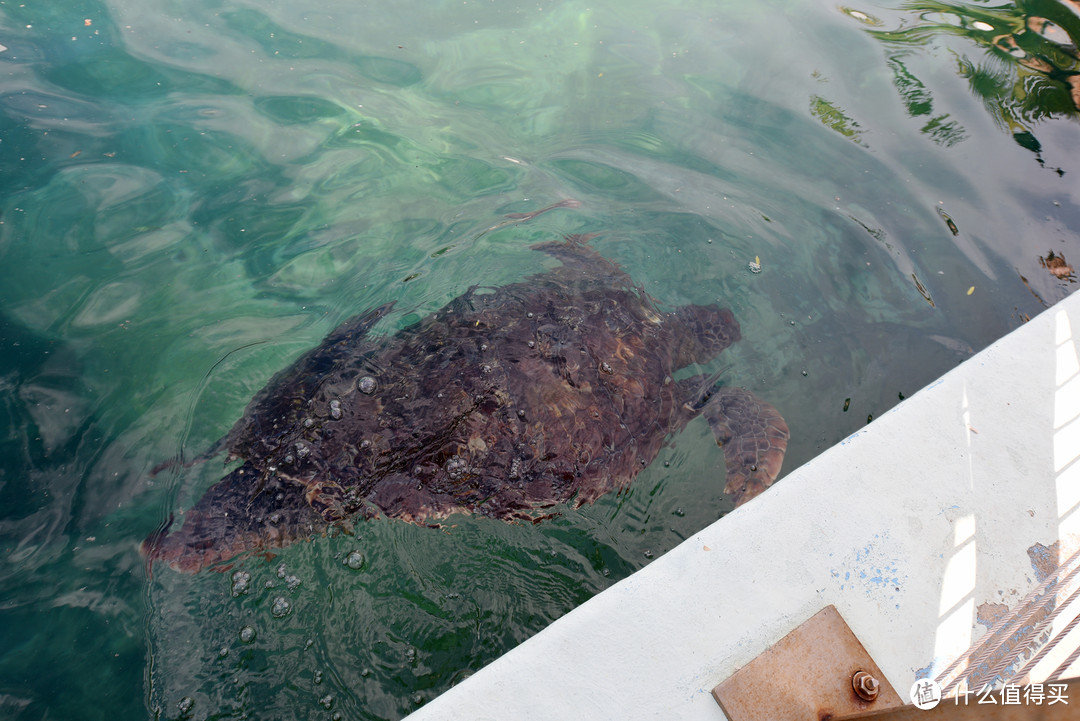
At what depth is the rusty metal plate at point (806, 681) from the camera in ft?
6.39

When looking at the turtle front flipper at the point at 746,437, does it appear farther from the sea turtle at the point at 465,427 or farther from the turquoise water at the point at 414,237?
the turquoise water at the point at 414,237

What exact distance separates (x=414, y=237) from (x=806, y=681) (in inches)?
157

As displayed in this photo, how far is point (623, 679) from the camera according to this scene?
2.00 metres

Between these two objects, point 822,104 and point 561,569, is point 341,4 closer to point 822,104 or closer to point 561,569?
point 822,104

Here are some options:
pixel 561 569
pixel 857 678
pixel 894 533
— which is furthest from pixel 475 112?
pixel 857 678

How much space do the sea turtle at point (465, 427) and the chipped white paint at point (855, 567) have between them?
90 centimetres

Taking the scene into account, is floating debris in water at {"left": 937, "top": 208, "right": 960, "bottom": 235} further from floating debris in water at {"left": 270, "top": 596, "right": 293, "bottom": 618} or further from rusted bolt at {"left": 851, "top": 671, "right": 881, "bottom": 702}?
floating debris in water at {"left": 270, "top": 596, "right": 293, "bottom": 618}

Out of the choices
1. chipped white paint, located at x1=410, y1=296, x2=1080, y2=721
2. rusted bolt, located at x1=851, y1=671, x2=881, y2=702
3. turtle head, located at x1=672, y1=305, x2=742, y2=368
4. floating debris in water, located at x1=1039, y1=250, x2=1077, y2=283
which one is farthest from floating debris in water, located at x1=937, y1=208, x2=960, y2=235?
rusted bolt, located at x1=851, y1=671, x2=881, y2=702

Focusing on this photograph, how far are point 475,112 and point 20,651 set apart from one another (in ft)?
16.9

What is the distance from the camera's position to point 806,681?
2010 mm

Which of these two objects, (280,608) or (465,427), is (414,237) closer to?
(465,427)

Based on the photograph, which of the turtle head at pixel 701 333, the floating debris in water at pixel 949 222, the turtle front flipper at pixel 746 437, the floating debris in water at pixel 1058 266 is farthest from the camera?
the floating debris in water at pixel 949 222

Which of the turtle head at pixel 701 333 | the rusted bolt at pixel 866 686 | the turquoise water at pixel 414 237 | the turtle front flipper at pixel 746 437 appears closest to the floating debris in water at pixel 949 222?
the turquoise water at pixel 414 237

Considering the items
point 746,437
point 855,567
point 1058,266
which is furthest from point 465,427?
point 1058,266
